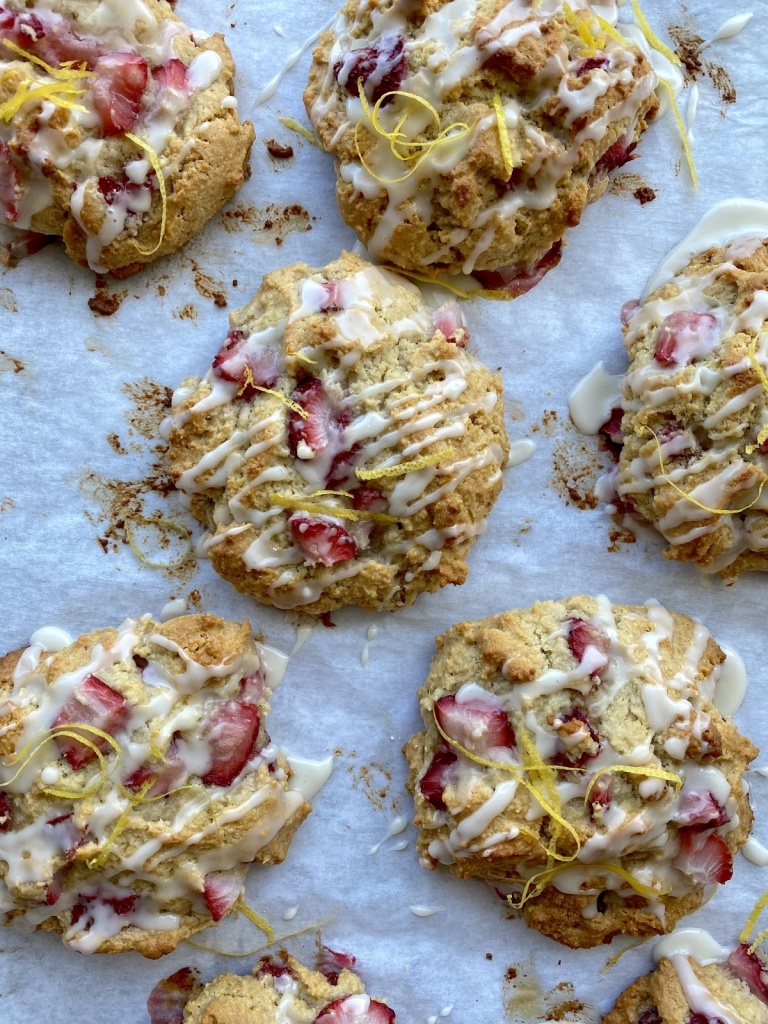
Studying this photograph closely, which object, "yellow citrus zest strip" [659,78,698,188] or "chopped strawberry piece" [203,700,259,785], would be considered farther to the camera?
"yellow citrus zest strip" [659,78,698,188]

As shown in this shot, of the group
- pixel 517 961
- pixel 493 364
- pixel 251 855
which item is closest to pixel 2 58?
pixel 493 364

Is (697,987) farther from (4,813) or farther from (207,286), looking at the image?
(207,286)

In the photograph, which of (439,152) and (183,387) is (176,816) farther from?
(439,152)

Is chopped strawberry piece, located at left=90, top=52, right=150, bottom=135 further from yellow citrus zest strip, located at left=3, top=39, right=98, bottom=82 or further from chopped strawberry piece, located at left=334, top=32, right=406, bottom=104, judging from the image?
chopped strawberry piece, located at left=334, top=32, right=406, bottom=104

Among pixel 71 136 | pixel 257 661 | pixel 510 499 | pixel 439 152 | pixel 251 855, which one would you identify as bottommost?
pixel 251 855

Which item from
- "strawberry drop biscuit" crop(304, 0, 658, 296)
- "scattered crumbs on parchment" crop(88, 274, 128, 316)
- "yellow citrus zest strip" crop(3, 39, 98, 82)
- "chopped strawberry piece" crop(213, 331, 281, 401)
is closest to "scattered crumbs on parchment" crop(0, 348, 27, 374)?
"scattered crumbs on parchment" crop(88, 274, 128, 316)

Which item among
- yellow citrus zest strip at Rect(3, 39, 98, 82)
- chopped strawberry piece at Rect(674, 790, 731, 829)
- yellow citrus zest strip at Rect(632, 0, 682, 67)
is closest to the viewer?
yellow citrus zest strip at Rect(3, 39, 98, 82)

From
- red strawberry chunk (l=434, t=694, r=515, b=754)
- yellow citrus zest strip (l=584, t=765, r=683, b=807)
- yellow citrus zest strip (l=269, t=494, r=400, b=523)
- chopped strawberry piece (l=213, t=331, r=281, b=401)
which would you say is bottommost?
red strawberry chunk (l=434, t=694, r=515, b=754)

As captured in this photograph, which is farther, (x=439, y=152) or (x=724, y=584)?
(x=724, y=584)
